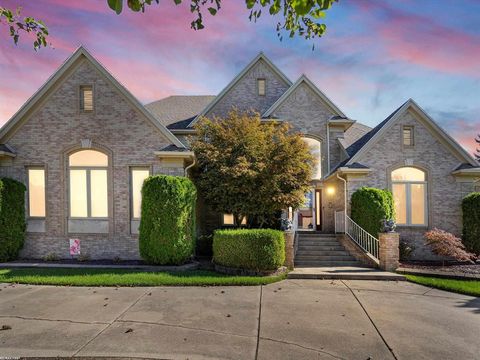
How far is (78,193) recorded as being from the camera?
1221 cm

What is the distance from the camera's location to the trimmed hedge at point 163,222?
10406mm

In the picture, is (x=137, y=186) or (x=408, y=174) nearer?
(x=137, y=186)

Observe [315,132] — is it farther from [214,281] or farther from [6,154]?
[6,154]

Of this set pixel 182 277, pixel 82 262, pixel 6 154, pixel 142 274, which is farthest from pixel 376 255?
pixel 6 154

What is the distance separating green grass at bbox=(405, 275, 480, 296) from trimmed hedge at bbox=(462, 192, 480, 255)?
Result: 3724 millimetres

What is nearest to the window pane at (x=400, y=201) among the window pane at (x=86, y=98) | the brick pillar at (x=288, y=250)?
the brick pillar at (x=288, y=250)

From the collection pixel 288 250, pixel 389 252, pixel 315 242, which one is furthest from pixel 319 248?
pixel 389 252

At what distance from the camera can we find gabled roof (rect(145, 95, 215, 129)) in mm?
16766

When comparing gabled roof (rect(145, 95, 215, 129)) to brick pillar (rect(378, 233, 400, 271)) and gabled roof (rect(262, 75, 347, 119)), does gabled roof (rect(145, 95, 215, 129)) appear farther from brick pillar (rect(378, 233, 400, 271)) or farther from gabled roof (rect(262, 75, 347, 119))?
brick pillar (rect(378, 233, 400, 271))

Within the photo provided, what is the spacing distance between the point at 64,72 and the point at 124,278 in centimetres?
850

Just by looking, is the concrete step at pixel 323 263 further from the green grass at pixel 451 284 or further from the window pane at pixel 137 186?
the window pane at pixel 137 186

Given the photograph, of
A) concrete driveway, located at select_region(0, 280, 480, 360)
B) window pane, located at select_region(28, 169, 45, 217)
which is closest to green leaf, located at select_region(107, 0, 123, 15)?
concrete driveway, located at select_region(0, 280, 480, 360)

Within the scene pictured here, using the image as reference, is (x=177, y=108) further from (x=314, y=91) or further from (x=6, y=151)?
(x=6, y=151)

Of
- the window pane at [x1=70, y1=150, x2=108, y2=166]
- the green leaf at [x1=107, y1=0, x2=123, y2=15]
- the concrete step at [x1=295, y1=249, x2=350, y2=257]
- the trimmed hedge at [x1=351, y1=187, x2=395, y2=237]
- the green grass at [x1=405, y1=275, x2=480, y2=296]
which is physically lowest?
the green grass at [x1=405, y1=275, x2=480, y2=296]
